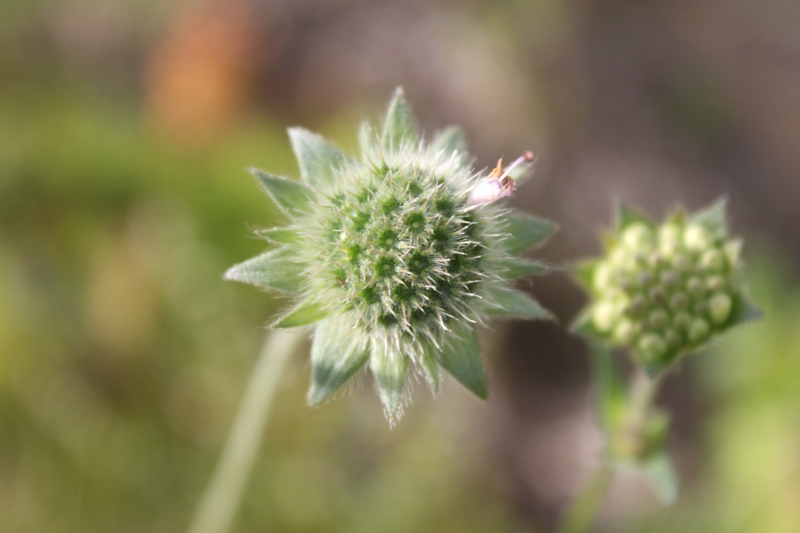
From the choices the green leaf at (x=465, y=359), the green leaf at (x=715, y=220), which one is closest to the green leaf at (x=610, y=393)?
the green leaf at (x=715, y=220)

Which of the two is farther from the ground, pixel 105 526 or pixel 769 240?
pixel 769 240

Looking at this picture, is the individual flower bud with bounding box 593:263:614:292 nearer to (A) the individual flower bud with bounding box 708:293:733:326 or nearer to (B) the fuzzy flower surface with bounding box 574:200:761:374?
(B) the fuzzy flower surface with bounding box 574:200:761:374

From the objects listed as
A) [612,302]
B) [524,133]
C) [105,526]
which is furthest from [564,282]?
[105,526]

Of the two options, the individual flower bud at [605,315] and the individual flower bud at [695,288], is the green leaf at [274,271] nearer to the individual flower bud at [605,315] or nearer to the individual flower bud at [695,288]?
the individual flower bud at [605,315]

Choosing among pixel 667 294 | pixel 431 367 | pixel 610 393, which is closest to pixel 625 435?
pixel 610 393

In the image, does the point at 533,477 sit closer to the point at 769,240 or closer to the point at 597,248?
the point at 597,248

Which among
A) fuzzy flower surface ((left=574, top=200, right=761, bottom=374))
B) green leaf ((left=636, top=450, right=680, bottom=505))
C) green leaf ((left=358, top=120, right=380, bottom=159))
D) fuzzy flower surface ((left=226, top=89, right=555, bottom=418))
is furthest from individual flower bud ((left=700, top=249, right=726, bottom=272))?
green leaf ((left=358, top=120, right=380, bottom=159))

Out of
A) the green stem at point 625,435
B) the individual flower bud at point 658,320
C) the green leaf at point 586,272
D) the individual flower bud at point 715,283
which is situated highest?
the green leaf at point 586,272
